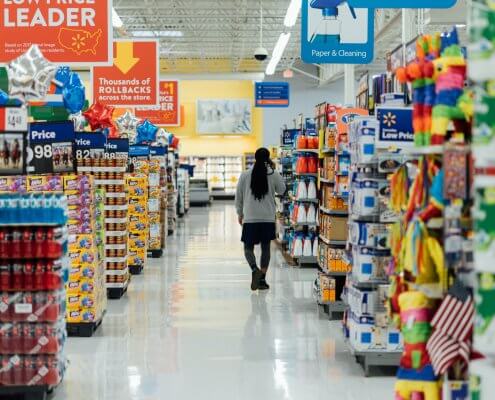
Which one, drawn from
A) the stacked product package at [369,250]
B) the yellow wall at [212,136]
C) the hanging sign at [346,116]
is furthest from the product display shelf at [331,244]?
the yellow wall at [212,136]

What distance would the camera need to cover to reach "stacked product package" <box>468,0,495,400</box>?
3164mm

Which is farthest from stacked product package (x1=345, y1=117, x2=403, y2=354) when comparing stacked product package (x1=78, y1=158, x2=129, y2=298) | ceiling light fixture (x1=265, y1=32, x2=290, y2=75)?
ceiling light fixture (x1=265, y1=32, x2=290, y2=75)

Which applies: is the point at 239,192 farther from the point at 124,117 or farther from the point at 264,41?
the point at 264,41

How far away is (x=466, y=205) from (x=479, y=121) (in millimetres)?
668

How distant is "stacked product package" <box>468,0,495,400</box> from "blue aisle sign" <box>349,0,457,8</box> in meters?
2.95

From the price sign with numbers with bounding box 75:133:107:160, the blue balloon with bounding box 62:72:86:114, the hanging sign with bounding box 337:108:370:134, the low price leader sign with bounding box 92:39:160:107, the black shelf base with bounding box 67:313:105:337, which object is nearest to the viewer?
the blue balloon with bounding box 62:72:86:114

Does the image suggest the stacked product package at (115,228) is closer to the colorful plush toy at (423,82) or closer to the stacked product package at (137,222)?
the stacked product package at (137,222)

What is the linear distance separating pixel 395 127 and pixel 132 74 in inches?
315

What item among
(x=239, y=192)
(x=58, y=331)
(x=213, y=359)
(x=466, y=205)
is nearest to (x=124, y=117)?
(x=239, y=192)

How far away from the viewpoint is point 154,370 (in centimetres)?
687

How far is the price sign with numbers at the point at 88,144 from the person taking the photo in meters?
9.38

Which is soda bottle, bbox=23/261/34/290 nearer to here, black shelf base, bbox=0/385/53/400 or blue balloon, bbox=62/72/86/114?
black shelf base, bbox=0/385/53/400

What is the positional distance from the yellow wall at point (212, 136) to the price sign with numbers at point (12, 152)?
30418 millimetres

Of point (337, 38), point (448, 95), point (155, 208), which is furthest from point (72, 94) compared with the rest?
point (155, 208)
